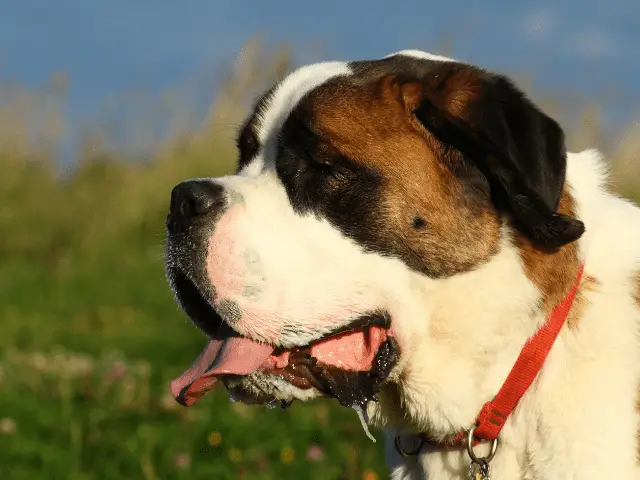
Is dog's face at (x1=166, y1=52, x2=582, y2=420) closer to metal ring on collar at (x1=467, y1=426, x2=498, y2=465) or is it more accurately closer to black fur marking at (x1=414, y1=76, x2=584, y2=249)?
black fur marking at (x1=414, y1=76, x2=584, y2=249)

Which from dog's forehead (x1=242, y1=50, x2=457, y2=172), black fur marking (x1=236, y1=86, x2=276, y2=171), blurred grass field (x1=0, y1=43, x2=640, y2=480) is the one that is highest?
dog's forehead (x1=242, y1=50, x2=457, y2=172)

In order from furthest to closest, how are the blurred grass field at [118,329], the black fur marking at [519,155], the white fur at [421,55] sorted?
the blurred grass field at [118,329], the white fur at [421,55], the black fur marking at [519,155]

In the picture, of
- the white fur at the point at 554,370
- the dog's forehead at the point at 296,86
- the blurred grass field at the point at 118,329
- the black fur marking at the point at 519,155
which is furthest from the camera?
the blurred grass field at the point at 118,329

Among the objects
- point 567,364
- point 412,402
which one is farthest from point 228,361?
point 567,364

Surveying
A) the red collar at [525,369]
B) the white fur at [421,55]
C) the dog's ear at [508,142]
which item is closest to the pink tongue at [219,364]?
the red collar at [525,369]

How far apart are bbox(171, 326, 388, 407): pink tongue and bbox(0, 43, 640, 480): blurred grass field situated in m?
1.03

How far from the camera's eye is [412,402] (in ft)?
9.77

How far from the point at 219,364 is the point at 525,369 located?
823 millimetres

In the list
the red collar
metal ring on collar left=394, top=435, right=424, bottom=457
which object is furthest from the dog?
metal ring on collar left=394, top=435, right=424, bottom=457

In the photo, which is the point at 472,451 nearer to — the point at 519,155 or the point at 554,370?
the point at 554,370

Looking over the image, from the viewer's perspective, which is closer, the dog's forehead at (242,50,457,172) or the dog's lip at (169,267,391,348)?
the dog's lip at (169,267,391,348)

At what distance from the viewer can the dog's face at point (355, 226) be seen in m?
2.79

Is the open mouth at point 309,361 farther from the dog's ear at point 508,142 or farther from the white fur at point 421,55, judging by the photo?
the white fur at point 421,55

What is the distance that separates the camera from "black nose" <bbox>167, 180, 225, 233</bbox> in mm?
2834
